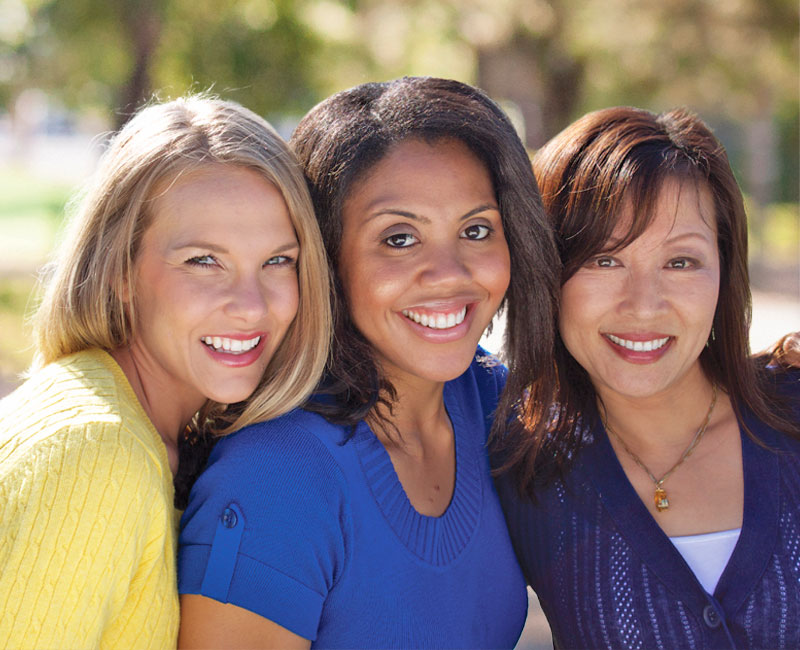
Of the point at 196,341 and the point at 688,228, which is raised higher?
the point at 688,228

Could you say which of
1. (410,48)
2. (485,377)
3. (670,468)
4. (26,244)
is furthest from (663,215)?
(26,244)

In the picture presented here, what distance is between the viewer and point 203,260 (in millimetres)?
2316

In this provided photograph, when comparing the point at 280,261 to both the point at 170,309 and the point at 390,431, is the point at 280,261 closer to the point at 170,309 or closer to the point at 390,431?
the point at 170,309

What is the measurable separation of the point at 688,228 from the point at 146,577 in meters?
1.67

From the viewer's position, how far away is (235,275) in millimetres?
2309

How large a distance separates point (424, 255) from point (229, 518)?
85 cm

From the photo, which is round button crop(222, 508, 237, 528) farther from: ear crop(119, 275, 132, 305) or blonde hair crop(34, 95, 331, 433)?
ear crop(119, 275, 132, 305)

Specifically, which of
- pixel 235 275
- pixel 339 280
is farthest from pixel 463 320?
pixel 235 275

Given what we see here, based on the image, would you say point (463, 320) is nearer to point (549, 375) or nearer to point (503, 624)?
point (549, 375)

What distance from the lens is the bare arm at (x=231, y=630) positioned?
6.54ft

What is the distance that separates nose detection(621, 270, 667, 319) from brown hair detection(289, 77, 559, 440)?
215 mm

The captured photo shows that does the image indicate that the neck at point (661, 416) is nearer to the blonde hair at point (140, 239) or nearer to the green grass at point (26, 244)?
the blonde hair at point (140, 239)

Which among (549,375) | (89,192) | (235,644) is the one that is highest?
(89,192)

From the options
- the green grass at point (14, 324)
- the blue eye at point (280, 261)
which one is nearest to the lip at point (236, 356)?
the blue eye at point (280, 261)
